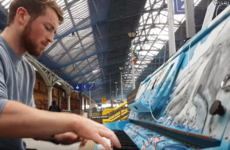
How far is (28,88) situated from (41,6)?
79cm

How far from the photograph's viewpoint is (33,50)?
1.42 metres

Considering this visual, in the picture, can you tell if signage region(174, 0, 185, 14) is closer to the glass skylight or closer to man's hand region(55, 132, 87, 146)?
man's hand region(55, 132, 87, 146)

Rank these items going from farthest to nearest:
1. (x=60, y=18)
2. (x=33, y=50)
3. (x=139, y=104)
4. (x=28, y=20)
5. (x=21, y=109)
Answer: (x=139, y=104), (x=60, y=18), (x=33, y=50), (x=28, y=20), (x=21, y=109)

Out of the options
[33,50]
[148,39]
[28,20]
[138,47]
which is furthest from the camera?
[138,47]

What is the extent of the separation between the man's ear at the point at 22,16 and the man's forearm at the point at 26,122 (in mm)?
693

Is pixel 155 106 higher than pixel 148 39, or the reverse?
pixel 148 39

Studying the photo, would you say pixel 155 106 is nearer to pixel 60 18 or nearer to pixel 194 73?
pixel 194 73

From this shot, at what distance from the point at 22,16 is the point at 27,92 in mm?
681

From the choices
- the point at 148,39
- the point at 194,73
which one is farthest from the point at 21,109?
the point at 148,39

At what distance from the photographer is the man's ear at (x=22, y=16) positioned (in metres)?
1.28

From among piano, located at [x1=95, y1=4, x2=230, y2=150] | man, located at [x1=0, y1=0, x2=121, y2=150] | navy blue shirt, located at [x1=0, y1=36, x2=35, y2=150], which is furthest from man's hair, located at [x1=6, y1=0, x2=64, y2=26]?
piano, located at [x1=95, y1=4, x2=230, y2=150]

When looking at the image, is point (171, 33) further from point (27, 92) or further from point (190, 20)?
point (27, 92)

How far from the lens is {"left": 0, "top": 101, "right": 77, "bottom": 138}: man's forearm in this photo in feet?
2.55

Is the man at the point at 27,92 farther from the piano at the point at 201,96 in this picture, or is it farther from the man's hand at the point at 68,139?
the piano at the point at 201,96
